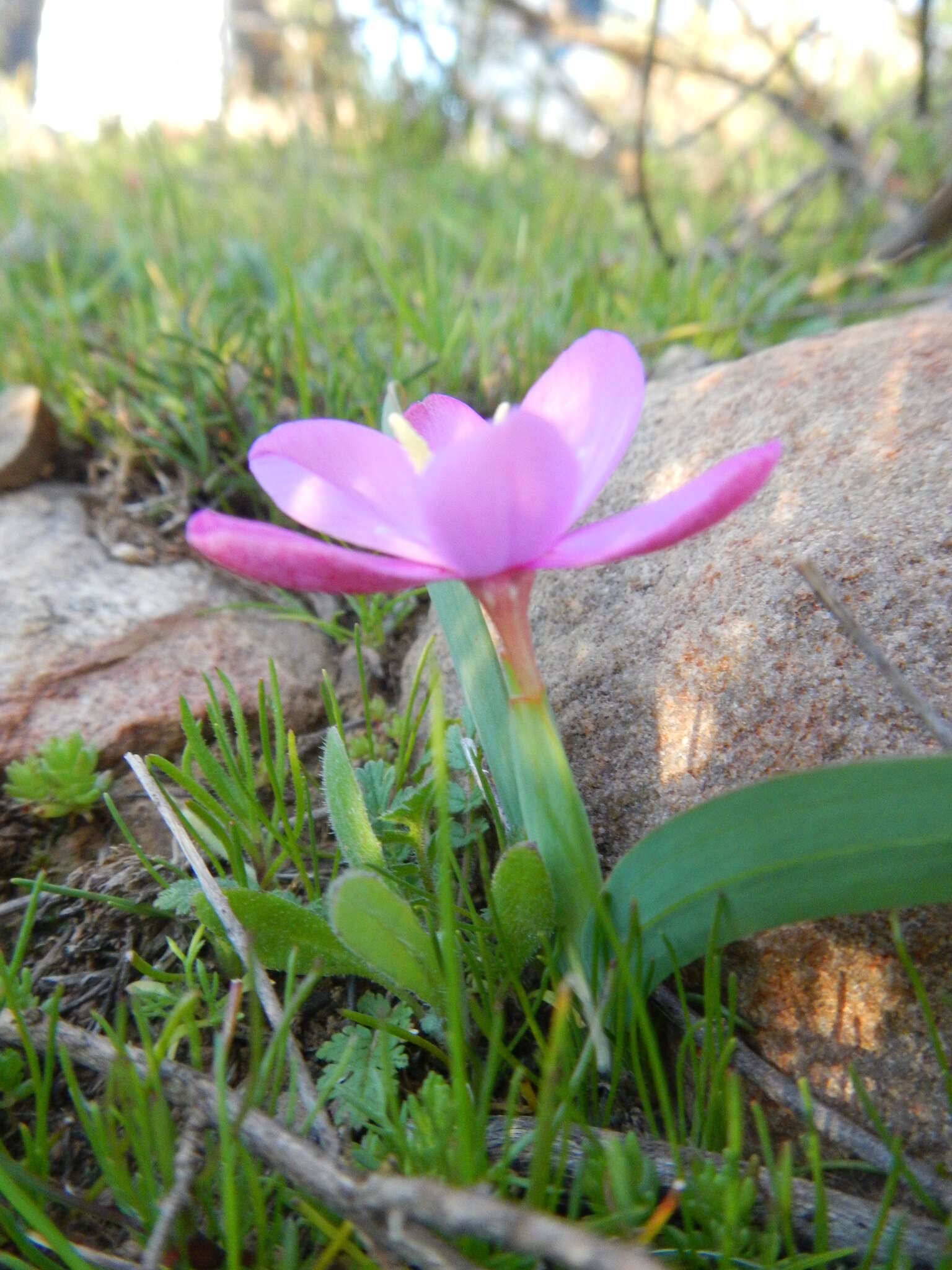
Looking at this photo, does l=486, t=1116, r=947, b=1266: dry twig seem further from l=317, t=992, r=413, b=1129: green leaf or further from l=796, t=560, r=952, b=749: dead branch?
l=796, t=560, r=952, b=749: dead branch

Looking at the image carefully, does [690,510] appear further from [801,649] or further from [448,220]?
[448,220]

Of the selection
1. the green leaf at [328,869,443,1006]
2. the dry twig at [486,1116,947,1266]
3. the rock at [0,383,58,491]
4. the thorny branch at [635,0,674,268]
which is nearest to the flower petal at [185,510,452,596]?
the green leaf at [328,869,443,1006]

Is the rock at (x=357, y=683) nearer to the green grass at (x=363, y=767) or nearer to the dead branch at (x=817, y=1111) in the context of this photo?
the green grass at (x=363, y=767)

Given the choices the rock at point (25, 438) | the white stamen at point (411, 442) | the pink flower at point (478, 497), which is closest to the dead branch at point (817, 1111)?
the pink flower at point (478, 497)

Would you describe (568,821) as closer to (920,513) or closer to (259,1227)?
(259,1227)

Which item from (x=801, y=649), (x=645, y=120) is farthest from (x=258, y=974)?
(x=645, y=120)

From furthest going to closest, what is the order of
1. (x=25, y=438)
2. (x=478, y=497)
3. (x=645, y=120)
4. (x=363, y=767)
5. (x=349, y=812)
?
(x=645, y=120) → (x=25, y=438) → (x=363, y=767) → (x=349, y=812) → (x=478, y=497)

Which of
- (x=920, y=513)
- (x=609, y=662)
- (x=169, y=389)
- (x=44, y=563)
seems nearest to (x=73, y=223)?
(x=169, y=389)
